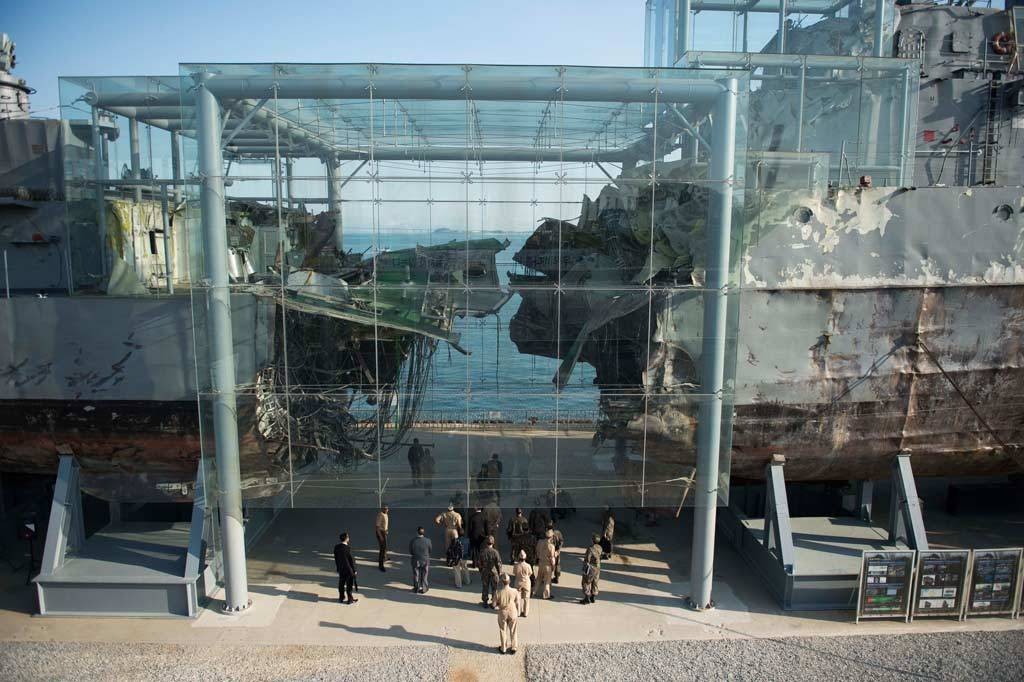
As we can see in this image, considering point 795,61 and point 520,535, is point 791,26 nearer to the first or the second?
point 795,61

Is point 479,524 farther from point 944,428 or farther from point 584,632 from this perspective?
point 944,428

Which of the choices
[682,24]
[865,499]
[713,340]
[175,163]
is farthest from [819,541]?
[175,163]

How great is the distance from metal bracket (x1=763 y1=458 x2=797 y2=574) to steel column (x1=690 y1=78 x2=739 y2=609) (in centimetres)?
101

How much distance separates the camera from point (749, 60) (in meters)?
11.1

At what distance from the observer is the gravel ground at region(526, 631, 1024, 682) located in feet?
23.1

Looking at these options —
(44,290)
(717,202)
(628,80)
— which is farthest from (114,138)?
(717,202)

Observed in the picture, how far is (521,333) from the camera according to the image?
374 inches

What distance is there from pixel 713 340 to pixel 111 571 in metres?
8.26

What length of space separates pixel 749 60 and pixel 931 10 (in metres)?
5.27

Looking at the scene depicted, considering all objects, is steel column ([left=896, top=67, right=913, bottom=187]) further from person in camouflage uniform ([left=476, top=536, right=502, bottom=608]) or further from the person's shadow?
the person's shadow

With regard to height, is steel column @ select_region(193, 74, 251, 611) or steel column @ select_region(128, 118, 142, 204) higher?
steel column @ select_region(128, 118, 142, 204)

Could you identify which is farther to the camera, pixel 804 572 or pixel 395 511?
pixel 395 511

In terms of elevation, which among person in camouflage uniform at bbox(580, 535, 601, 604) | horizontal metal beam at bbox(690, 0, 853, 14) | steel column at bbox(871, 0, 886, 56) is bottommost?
person in camouflage uniform at bbox(580, 535, 601, 604)

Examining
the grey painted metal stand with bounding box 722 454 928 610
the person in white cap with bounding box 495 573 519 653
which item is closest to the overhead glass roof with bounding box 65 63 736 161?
the person in white cap with bounding box 495 573 519 653
